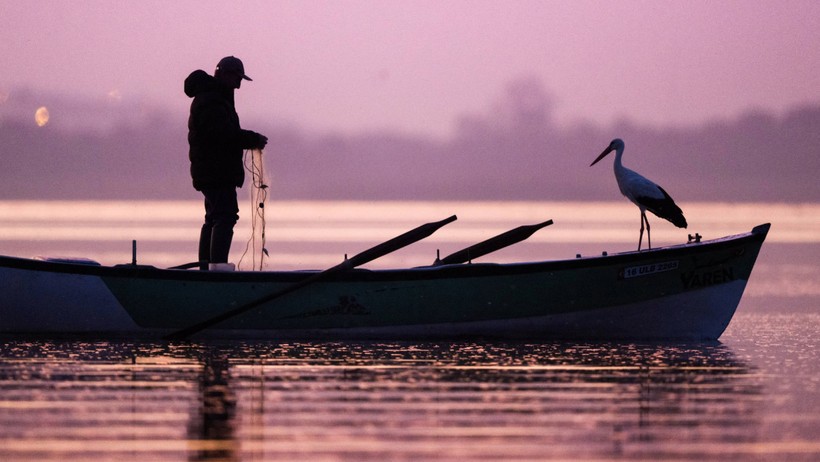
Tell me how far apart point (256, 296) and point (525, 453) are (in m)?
6.87

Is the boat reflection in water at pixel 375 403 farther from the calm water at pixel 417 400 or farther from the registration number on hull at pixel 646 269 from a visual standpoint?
the registration number on hull at pixel 646 269

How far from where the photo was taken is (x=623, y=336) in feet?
45.9

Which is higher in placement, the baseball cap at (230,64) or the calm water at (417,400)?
the baseball cap at (230,64)

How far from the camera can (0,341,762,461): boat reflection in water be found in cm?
730

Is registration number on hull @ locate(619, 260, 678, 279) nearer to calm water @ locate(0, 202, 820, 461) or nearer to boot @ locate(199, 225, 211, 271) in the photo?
calm water @ locate(0, 202, 820, 461)

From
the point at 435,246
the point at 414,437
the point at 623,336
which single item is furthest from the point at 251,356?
the point at 435,246

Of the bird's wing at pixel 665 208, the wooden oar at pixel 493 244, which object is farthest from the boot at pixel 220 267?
the bird's wing at pixel 665 208

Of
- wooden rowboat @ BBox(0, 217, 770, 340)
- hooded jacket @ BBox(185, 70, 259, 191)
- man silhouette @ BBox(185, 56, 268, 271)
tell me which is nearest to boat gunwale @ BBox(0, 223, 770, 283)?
wooden rowboat @ BBox(0, 217, 770, 340)

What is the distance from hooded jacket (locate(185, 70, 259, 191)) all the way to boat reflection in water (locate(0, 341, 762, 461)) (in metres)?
1.77

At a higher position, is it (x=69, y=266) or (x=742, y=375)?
(x=69, y=266)

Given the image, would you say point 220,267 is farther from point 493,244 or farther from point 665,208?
point 665,208

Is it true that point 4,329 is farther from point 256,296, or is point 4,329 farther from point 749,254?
point 749,254

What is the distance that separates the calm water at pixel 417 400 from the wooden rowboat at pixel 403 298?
0.46 meters

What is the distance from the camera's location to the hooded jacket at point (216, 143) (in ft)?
45.6
